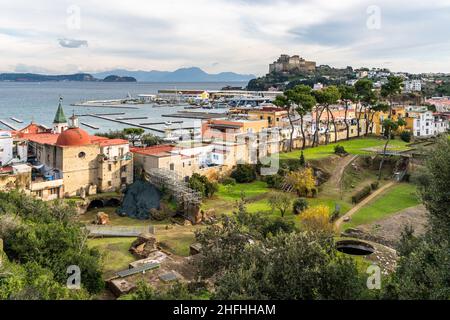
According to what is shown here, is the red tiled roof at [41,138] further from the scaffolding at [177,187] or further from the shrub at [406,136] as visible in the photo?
the shrub at [406,136]

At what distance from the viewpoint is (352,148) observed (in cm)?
5316

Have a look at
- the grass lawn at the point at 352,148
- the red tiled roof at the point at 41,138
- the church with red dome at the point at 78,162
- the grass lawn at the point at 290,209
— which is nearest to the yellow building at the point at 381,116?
the grass lawn at the point at 352,148

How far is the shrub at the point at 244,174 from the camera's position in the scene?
42594 mm

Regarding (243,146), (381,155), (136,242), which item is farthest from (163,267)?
(381,155)

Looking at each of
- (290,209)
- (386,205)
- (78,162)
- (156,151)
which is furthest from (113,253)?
(386,205)

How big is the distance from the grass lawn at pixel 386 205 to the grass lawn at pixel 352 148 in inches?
395

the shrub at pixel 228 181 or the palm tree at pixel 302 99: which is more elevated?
the palm tree at pixel 302 99

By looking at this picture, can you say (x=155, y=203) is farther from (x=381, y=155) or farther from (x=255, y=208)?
(x=381, y=155)

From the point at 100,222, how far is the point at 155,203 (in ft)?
16.0

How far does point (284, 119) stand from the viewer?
6278 centimetres

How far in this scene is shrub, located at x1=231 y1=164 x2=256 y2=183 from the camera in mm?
42594

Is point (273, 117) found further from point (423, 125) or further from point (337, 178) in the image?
point (423, 125)

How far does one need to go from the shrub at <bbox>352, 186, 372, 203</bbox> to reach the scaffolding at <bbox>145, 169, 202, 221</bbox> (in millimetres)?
13657

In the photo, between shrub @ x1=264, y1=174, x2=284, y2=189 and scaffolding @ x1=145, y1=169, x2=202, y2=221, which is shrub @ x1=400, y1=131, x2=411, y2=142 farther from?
scaffolding @ x1=145, y1=169, x2=202, y2=221
